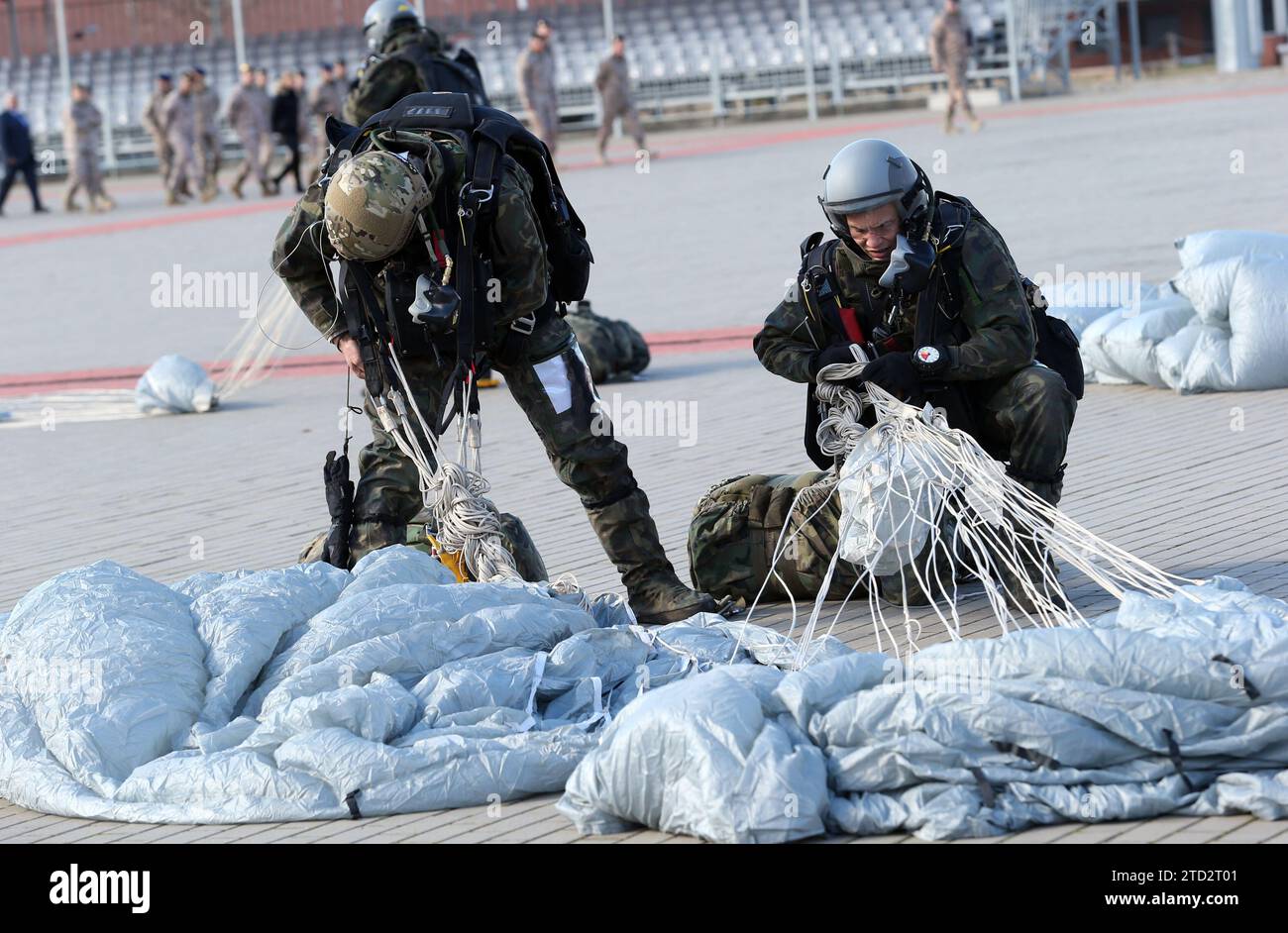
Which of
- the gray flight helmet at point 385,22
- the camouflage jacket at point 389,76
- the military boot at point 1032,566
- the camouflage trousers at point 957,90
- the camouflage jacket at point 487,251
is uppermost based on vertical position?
the camouflage trousers at point 957,90

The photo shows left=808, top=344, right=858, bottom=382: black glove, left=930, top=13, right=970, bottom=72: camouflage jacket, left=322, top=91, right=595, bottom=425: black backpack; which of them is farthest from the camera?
left=930, top=13, right=970, bottom=72: camouflage jacket

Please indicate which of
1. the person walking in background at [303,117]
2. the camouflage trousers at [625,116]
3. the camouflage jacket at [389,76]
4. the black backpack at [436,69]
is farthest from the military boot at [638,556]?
the person walking in background at [303,117]

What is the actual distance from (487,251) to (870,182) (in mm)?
1181

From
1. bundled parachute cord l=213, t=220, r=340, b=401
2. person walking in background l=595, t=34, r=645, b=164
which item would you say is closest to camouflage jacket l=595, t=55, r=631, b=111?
person walking in background l=595, t=34, r=645, b=164

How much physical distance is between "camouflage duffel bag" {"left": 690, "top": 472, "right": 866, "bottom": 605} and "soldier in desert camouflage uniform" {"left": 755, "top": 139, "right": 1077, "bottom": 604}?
458 millimetres

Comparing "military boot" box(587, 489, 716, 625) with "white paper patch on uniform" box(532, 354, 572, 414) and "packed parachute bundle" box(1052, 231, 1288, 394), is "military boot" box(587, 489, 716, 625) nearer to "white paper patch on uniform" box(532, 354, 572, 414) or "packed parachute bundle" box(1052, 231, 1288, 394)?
"white paper patch on uniform" box(532, 354, 572, 414)

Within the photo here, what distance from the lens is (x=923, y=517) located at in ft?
17.9

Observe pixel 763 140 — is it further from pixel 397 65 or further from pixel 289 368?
pixel 397 65

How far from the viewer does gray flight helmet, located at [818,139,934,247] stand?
212 inches

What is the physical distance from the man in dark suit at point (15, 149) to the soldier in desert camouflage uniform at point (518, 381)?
23.2 m

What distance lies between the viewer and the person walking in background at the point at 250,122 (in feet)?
92.5

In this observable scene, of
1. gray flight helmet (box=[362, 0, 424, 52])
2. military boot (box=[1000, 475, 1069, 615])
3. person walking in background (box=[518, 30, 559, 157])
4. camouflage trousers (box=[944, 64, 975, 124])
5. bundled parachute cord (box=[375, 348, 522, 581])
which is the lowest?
military boot (box=[1000, 475, 1069, 615])

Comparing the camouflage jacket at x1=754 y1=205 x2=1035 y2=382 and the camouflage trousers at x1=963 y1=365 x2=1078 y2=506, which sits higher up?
the camouflage jacket at x1=754 y1=205 x2=1035 y2=382

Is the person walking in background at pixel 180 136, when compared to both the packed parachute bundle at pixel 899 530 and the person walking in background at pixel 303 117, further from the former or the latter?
the packed parachute bundle at pixel 899 530
